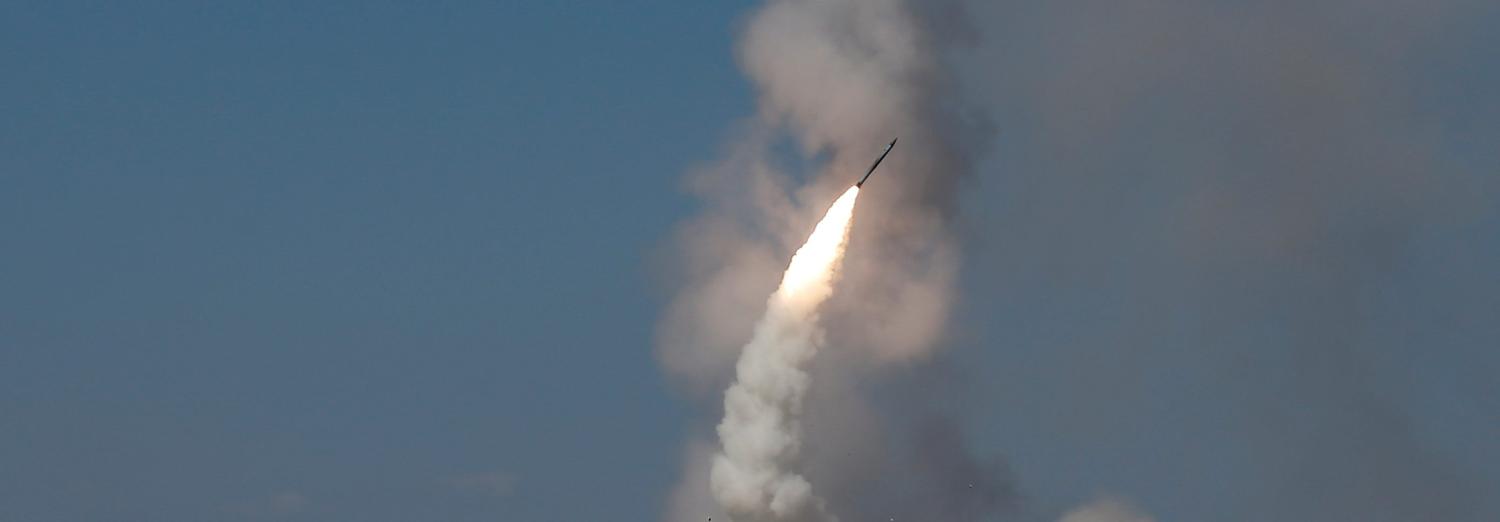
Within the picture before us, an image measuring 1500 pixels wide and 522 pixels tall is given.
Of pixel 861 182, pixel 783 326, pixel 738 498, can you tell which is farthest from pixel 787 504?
pixel 861 182

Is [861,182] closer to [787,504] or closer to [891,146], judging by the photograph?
[891,146]

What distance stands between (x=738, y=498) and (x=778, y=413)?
120 inches

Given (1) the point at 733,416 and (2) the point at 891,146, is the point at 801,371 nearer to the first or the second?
(1) the point at 733,416

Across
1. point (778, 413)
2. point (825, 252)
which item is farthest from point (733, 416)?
point (825, 252)

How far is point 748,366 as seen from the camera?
6519cm

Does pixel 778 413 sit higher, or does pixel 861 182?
pixel 861 182

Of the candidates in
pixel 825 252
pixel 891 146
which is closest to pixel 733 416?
pixel 825 252

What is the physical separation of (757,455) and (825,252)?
6992 mm

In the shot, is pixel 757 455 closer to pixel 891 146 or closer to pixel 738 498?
pixel 738 498

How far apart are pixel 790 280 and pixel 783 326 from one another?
155cm

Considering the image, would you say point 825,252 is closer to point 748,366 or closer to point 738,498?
point 748,366

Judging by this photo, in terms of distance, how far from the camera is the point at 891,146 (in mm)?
63531

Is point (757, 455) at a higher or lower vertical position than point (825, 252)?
lower

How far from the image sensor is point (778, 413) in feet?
212
